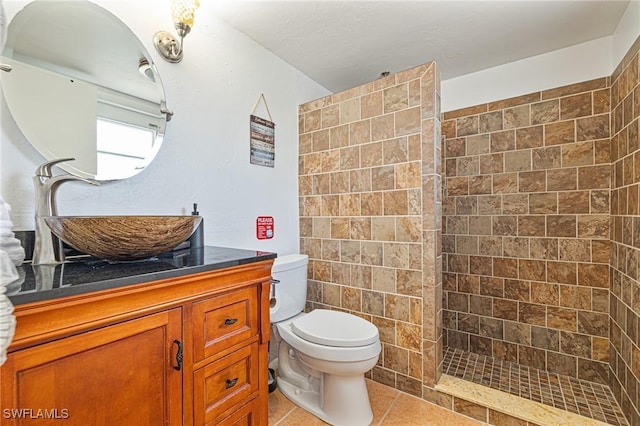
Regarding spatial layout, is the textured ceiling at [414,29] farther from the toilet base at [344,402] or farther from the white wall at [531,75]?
the toilet base at [344,402]

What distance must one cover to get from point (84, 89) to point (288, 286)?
134 cm

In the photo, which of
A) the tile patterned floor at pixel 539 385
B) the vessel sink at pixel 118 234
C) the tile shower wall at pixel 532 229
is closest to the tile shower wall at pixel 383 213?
the tile patterned floor at pixel 539 385

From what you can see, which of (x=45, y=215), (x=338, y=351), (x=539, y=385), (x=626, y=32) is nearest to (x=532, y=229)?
(x=539, y=385)

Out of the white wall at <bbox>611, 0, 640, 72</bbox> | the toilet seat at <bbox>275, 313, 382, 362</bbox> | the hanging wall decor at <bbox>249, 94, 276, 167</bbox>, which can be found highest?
the white wall at <bbox>611, 0, 640, 72</bbox>

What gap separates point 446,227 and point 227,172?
175 cm

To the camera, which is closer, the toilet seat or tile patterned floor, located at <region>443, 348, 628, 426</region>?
the toilet seat

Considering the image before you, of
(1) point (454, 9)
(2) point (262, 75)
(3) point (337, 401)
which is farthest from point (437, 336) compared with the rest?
(2) point (262, 75)

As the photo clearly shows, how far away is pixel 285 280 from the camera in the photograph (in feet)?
5.77

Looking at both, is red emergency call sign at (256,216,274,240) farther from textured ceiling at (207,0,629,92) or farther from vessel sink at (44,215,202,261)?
textured ceiling at (207,0,629,92)

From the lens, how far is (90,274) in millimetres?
758

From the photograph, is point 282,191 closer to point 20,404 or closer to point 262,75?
point 262,75

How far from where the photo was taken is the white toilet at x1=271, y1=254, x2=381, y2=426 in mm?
1407

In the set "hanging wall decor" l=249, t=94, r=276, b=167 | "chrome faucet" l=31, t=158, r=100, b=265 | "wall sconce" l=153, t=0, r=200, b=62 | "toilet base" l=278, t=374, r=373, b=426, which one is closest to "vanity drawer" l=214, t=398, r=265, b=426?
"toilet base" l=278, t=374, r=373, b=426

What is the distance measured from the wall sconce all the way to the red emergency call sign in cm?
98
